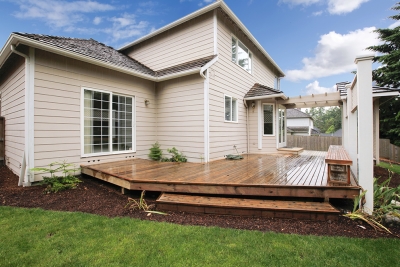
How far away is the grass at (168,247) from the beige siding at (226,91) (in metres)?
4.08

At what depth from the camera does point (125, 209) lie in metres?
3.46

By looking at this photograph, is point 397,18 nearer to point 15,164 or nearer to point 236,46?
point 236,46

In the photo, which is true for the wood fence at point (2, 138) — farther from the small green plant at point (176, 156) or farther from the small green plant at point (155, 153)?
the small green plant at point (176, 156)

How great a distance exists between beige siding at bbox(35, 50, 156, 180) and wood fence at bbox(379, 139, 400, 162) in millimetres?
15886


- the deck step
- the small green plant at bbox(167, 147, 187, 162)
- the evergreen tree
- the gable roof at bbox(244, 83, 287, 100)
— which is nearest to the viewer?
the deck step

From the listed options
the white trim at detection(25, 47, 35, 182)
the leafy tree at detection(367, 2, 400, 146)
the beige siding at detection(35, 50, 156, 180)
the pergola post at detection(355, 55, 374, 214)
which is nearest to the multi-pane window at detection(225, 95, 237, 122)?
the beige siding at detection(35, 50, 156, 180)

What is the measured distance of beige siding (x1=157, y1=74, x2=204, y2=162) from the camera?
6344 mm

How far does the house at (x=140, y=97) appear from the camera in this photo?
186 inches

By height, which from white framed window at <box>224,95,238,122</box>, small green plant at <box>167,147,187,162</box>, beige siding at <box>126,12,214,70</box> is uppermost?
beige siding at <box>126,12,214,70</box>

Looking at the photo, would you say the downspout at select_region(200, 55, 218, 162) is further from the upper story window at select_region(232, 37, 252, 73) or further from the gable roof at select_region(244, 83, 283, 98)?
the gable roof at select_region(244, 83, 283, 98)

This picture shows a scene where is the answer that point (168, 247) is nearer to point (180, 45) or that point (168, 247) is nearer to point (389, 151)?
point (180, 45)

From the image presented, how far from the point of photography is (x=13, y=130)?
18.7ft

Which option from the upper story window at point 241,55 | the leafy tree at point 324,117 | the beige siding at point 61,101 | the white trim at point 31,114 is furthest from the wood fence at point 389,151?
the leafy tree at point 324,117

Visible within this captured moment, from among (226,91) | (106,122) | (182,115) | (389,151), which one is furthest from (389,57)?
(106,122)
